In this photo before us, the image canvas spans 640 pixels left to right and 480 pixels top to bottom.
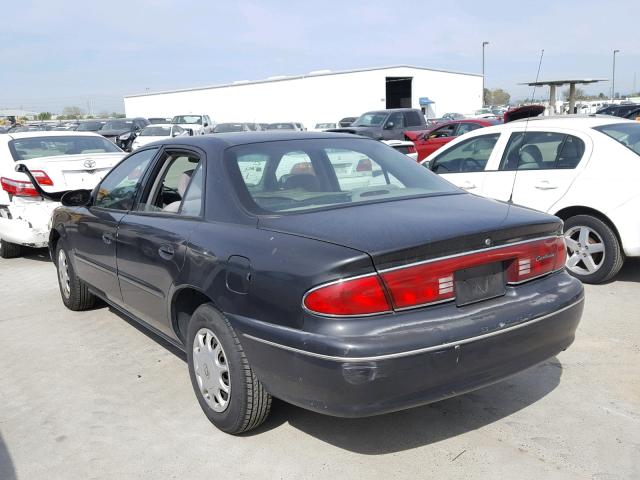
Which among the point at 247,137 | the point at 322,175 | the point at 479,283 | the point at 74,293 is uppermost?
the point at 247,137

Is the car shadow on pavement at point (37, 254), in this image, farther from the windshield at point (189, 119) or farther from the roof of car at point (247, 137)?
the windshield at point (189, 119)

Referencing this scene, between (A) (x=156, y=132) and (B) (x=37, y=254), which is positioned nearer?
(B) (x=37, y=254)

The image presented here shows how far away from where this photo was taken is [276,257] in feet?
9.57

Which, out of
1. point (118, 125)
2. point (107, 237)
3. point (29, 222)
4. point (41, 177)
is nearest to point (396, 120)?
point (41, 177)

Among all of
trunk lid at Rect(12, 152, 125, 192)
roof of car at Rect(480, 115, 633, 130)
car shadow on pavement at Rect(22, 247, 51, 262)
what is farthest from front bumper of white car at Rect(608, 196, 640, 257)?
car shadow on pavement at Rect(22, 247, 51, 262)

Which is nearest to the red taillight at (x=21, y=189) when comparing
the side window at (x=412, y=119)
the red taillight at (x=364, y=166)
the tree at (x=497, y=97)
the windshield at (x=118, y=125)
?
the red taillight at (x=364, y=166)

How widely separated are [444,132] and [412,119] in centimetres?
295

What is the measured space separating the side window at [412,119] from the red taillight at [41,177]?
1337 centimetres

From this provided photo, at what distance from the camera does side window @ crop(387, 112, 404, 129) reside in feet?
62.6

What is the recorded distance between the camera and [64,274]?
230 inches

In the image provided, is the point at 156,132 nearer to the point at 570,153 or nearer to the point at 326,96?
the point at 570,153

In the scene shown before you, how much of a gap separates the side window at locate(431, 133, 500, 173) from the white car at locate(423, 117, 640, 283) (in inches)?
0.8

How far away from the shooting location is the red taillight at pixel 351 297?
2.70m

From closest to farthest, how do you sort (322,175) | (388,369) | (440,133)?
(388,369)
(322,175)
(440,133)
